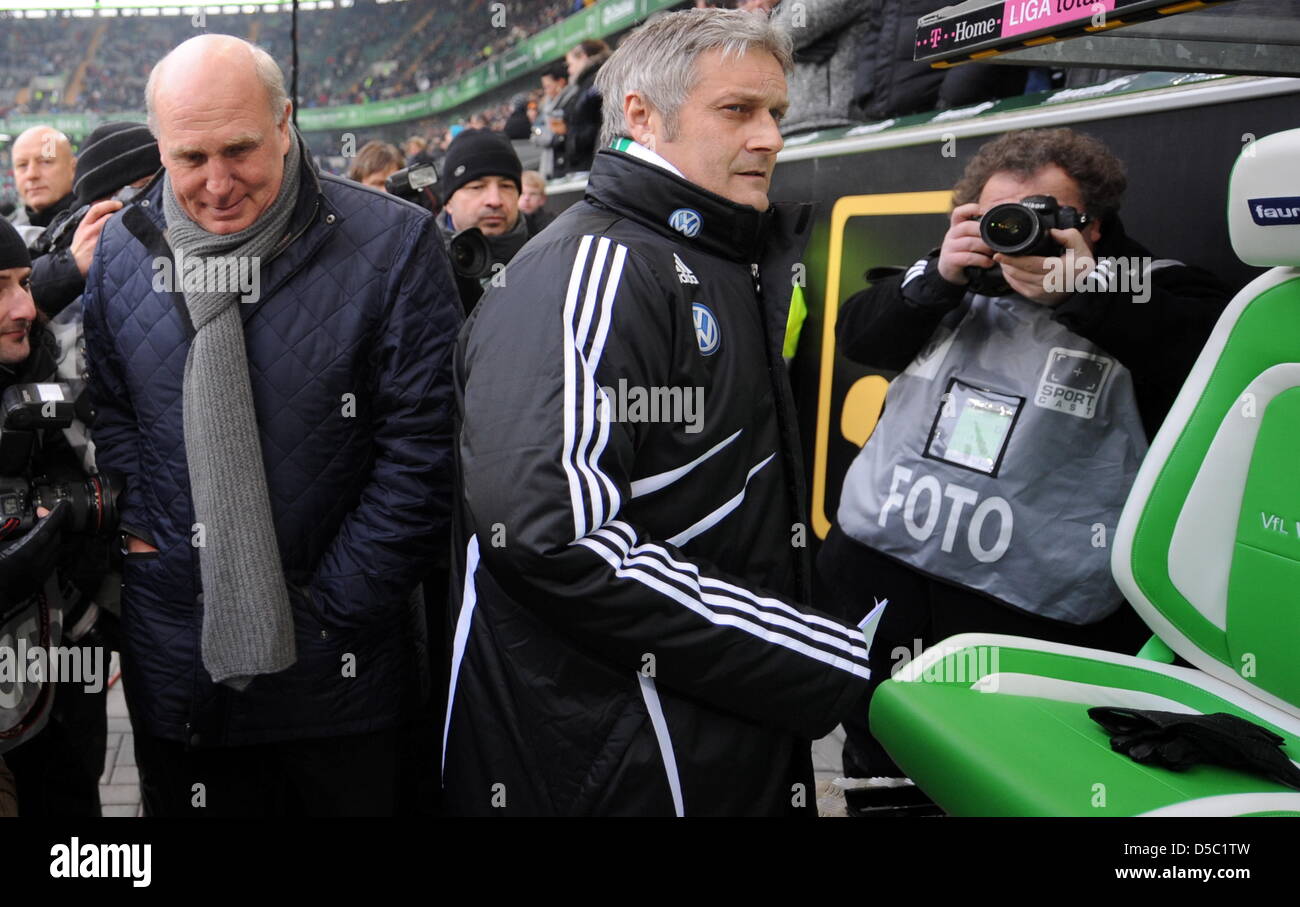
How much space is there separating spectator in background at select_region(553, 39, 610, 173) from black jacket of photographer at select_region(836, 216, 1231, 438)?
4.12 meters

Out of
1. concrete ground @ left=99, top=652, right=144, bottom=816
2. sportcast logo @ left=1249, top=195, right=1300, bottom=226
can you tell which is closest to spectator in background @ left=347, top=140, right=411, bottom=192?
concrete ground @ left=99, top=652, right=144, bottom=816

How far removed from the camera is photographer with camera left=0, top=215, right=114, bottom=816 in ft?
5.52

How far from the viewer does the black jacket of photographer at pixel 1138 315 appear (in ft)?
5.59

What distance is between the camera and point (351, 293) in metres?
1.62

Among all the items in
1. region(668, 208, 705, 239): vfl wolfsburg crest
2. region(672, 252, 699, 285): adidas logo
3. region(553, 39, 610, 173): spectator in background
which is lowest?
region(672, 252, 699, 285): adidas logo

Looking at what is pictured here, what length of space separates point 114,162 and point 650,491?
1857 mm

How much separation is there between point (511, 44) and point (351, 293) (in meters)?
18.0

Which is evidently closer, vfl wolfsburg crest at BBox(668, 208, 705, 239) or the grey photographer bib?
vfl wolfsburg crest at BBox(668, 208, 705, 239)

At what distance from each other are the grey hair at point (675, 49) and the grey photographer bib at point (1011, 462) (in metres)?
0.84

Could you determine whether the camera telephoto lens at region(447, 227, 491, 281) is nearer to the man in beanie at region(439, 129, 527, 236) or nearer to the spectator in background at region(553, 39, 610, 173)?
the man in beanie at region(439, 129, 527, 236)

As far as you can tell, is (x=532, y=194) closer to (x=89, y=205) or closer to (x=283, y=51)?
(x=89, y=205)

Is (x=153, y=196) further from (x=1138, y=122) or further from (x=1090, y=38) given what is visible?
(x=1138, y=122)

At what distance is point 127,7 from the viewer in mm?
26312
